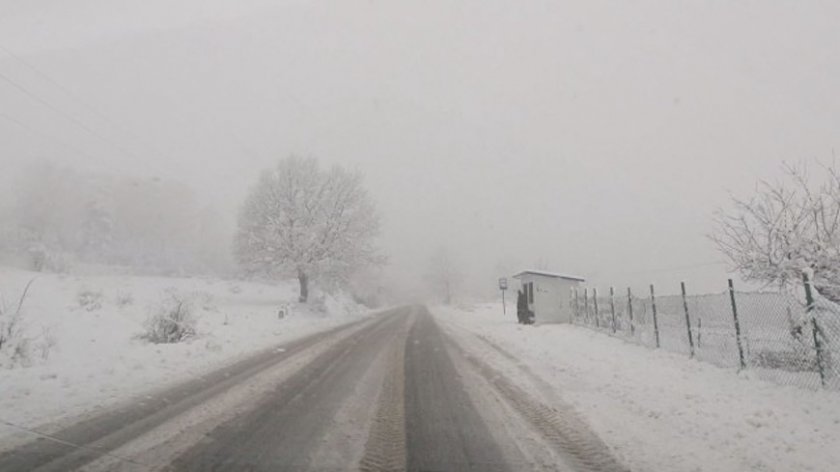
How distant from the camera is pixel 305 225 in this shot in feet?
126

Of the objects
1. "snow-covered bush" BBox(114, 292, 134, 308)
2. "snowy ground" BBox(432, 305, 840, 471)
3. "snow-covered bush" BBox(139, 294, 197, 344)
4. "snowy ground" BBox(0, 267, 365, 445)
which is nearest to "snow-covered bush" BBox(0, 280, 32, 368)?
"snowy ground" BBox(0, 267, 365, 445)

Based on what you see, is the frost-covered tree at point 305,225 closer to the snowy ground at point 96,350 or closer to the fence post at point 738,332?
the snowy ground at point 96,350

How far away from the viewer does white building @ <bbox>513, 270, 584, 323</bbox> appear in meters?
29.7

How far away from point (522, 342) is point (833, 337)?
10232 mm

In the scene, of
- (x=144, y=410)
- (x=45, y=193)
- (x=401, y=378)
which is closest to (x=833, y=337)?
(x=401, y=378)

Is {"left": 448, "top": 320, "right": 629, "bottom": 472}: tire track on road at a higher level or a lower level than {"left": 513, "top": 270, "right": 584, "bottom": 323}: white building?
lower

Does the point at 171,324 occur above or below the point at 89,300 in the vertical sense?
below

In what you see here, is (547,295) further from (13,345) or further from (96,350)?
(13,345)

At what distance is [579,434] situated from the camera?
5.90 metres

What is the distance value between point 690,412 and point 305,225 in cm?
3353

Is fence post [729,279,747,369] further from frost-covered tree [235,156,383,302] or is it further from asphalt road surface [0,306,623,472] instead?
frost-covered tree [235,156,383,302]

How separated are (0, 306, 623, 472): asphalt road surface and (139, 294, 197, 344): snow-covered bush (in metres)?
6.39

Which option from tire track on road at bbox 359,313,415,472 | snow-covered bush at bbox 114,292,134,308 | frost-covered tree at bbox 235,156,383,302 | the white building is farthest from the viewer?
frost-covered tree at bbox 235,156,383,302

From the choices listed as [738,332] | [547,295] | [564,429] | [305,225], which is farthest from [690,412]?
[305,225]
